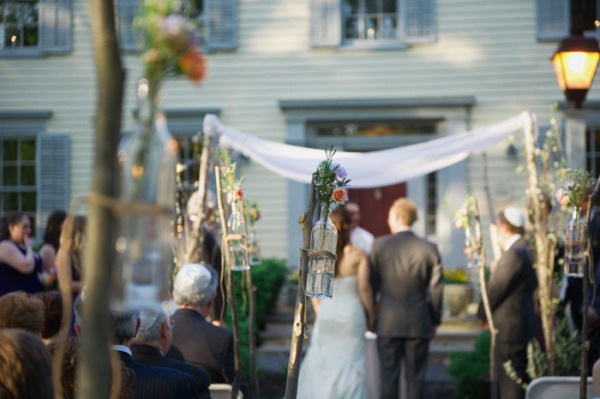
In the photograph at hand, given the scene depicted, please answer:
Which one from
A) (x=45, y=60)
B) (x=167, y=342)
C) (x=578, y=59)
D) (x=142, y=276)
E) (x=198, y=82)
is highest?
(x=45, y=60)

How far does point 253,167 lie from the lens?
15234 mm

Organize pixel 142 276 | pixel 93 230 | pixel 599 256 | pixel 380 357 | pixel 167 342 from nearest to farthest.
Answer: pixel 93 230
pixel 142 276
pixel 167 342
pixel 599 256
pixel 380 357

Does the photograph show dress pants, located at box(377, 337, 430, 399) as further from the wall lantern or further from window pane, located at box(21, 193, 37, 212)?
window pane, located at box(21, 193, 37, 212)

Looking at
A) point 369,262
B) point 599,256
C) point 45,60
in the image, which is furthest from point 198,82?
point 45,60

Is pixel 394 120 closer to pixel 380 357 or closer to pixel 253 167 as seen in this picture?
pixel 253 167

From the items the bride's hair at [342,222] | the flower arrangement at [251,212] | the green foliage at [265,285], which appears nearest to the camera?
the bride's hair at [342,222]

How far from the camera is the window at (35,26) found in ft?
51.3

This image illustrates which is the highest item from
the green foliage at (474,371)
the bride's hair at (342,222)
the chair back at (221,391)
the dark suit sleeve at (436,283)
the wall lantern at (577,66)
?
the wall lantern at (577,66)

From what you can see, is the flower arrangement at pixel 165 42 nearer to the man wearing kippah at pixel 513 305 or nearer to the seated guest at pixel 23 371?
the seated guest at pixel 23 371

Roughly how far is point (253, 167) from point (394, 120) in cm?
235

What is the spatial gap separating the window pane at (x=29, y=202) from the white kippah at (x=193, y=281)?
10742mm

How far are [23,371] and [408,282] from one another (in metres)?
6.51

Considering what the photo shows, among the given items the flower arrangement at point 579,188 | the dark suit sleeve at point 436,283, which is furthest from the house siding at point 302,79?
the flower arrangement at point 579,188

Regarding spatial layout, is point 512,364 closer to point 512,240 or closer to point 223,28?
point 512,240
